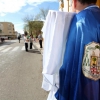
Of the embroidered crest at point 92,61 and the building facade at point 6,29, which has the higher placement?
the building facade at point 6,29

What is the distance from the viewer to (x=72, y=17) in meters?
1.42

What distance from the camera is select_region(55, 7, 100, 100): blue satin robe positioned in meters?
1.27

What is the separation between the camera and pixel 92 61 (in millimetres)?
1260

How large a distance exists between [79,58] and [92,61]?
100 millimetres

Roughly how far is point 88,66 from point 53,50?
0.33 m

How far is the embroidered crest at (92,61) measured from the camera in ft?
4.12

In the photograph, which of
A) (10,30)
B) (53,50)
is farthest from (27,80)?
(10,30)

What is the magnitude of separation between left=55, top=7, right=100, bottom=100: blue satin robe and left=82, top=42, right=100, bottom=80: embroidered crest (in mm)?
32

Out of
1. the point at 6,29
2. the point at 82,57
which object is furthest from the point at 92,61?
the point at 6,29

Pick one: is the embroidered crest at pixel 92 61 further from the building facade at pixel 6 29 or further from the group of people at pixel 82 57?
the building facade at pixel 6 29

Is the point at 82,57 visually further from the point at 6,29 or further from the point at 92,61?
the point at 6,29

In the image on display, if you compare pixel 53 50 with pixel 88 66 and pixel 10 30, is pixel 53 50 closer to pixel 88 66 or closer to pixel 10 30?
pixel 88 66

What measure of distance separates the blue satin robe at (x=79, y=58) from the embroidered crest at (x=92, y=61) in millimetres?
32

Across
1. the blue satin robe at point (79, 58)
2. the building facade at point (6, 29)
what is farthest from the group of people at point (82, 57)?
the building facade at point (6, 29)
